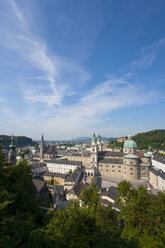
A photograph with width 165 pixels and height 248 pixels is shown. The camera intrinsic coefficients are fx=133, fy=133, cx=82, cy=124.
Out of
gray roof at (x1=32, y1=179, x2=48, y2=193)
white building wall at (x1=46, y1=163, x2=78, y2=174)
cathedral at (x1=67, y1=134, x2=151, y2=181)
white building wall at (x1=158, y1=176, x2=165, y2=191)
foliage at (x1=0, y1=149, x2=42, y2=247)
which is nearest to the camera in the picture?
foliage at (x1=0, y1=149, x2=42, y2=247)

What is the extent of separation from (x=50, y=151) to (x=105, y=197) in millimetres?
59710

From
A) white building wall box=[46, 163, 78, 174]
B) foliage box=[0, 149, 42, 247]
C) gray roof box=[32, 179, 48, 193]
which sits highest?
foliage box=[0, 149, 42, 247]

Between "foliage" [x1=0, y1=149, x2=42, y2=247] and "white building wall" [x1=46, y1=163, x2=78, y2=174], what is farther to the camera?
"white building wall" [x1=46, y1=163, x2=78, y2=174]

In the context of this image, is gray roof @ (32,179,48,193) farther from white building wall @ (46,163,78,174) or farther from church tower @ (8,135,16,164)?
white building wall @ (46,163,78,174)

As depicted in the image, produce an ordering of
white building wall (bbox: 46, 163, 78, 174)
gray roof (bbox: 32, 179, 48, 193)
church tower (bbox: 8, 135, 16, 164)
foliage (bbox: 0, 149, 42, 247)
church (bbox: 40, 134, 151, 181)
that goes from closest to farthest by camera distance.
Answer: foliage (bbox: 0, 149, 42, 247), gray roof (bbox: 32, 179, 48, 193), church tower (bbox: 8, 135, 16, 164), church (bbox: 40, 134, 151, 181), white building wall (bbox: 46, 163, 78, 174)

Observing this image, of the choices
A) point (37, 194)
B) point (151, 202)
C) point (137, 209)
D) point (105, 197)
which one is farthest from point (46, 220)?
point (105, 197)

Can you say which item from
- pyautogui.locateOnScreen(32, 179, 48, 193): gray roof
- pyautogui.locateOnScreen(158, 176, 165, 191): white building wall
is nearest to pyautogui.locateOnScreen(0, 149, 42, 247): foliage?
pyautogui.locateOnScreen(32, 179, 48, 193): gray roof

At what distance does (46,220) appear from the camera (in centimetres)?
1648

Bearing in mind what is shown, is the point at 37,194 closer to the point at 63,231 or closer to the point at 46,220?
the point at 46,220

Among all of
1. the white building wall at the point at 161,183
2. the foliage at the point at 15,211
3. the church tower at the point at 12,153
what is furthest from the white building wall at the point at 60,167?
the foliage at the point at 15,211

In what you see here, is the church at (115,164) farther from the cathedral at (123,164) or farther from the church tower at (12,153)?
the church tower at (12,153)

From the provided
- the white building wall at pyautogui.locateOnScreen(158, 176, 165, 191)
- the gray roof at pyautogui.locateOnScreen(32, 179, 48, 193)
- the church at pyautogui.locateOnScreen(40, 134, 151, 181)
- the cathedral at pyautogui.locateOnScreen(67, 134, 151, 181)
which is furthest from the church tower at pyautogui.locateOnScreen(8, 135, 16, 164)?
the white building wall at pyautogui.locateOnScreen(158, 176, 165, 191)

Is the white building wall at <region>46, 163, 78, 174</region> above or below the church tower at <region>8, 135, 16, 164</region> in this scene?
below

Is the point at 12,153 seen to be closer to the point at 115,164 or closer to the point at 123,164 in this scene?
the point at 115,164
